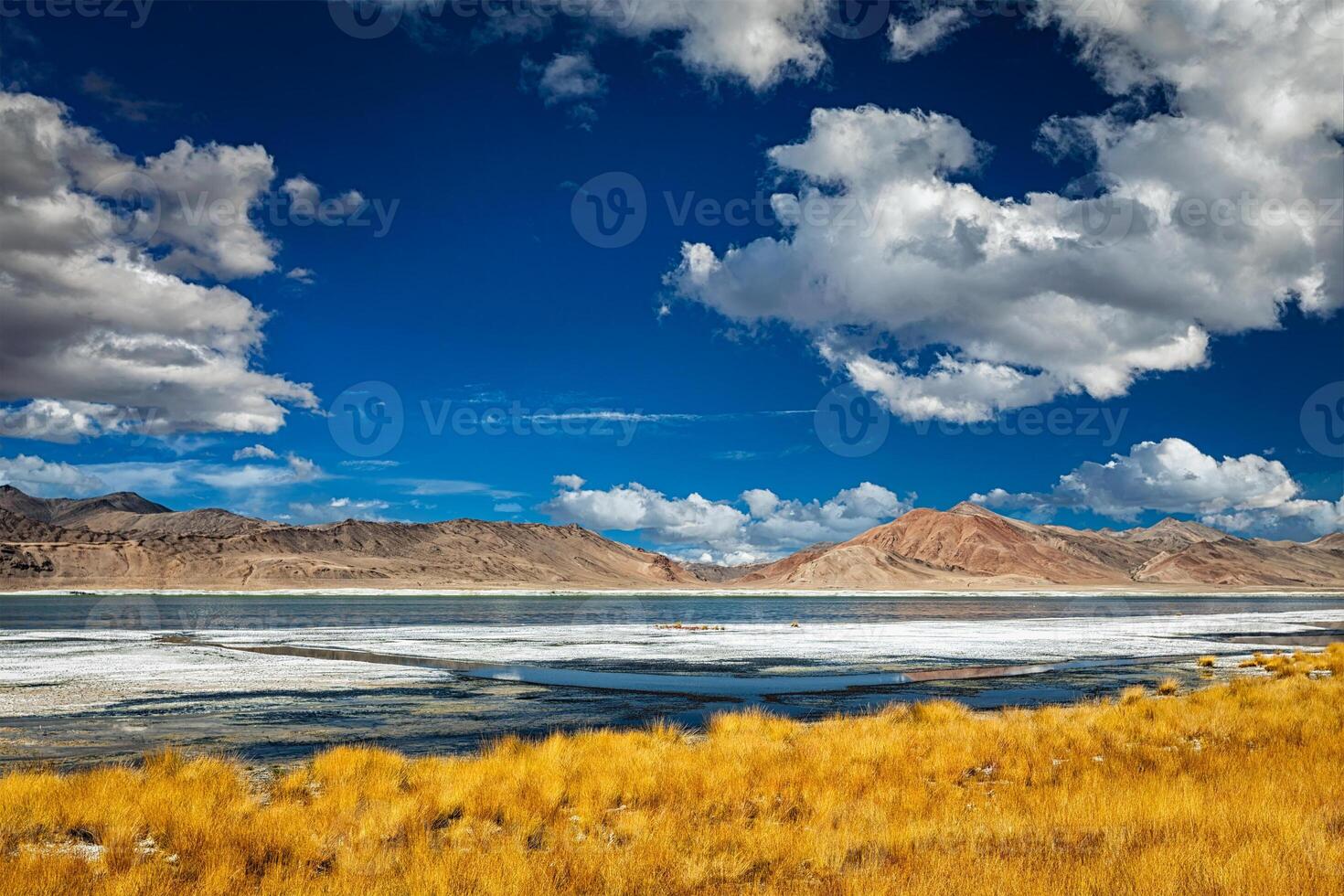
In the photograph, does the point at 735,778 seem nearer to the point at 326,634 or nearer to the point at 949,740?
the point at 949,740

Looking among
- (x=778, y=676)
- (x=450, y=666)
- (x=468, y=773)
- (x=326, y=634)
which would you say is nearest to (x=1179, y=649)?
(x=778, y=676)

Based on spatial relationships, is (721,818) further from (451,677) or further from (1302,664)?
(1302,664)

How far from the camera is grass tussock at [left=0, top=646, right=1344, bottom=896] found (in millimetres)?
7645

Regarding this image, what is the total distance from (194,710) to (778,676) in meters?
16.0

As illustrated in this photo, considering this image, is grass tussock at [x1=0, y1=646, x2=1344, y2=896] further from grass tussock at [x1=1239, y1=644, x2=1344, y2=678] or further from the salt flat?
grass tussock at [x1=1239, y1=644, x2=1344, y2=678]

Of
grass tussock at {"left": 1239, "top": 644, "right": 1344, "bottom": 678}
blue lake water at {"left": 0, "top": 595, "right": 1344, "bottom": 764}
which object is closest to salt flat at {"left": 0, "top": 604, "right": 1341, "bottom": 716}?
blue lake water at {"left": 0, "top": 595, "right": 1344, "bottom": 764}

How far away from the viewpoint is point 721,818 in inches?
415

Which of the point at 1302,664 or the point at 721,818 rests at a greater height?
the point at 1302,664

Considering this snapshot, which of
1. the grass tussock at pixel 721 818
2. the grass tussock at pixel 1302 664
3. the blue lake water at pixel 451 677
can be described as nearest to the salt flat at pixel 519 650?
the blue lake water at pixel 451 677

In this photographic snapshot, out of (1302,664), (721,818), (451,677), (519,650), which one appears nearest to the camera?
(721,818)

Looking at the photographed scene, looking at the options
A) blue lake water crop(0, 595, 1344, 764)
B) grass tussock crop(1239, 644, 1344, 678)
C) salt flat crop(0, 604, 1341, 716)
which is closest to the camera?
blue lake water crop(0, 595, 1344, 764)

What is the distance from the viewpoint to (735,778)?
474 inches

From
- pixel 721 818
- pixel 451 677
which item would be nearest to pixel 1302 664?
pixel 451 677

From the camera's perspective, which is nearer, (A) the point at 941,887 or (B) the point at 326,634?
(A) the point at 941,887
